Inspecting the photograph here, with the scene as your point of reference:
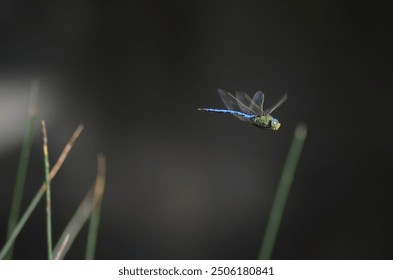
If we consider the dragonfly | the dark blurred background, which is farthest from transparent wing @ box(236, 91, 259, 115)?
the dark blurred background

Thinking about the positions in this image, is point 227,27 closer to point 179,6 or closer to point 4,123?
point 179,6

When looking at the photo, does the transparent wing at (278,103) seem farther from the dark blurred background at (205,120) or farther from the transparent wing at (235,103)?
the dark blurred background at (205,120)

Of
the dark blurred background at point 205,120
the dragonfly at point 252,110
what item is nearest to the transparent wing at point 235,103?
the dragonfly at point 252,110

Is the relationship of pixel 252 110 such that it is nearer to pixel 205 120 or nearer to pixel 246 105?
pixel 246 105

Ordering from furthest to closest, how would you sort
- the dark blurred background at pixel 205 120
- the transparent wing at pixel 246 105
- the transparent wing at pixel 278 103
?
A: 1. the dark blurred background at pixel 205 120
2. the transparent wing at pixel 246 105
3. the transparent wing at pixel 278 103
